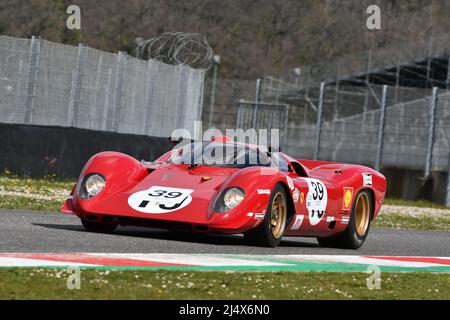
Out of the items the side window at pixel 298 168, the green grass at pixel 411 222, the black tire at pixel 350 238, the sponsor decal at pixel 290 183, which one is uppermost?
the side window at pixel 298 168

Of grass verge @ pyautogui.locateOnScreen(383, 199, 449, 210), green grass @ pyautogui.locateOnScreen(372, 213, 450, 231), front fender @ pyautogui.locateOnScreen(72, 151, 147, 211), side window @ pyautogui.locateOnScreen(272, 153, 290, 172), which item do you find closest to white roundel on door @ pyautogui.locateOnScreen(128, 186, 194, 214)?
front fender @ pyautogui.locateOnScreen(72, 151, 147, 211)

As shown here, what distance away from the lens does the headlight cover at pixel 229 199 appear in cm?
1063

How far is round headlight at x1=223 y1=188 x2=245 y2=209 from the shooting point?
10.7m

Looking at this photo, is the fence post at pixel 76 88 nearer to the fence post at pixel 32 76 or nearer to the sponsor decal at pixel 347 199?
the fence post at pixel 32 76

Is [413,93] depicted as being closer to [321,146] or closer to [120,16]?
[321,146]

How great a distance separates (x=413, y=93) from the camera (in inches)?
1225

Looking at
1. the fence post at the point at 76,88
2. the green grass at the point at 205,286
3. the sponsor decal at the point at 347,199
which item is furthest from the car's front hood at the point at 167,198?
the fence post at the point at 76,88

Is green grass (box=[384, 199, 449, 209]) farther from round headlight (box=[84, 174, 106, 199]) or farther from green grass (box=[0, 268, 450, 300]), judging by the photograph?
green grass (box=[0, 268, 450, 300])

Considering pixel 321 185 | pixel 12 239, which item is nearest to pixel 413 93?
pixel 321 185

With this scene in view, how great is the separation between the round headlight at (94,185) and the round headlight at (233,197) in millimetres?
1135

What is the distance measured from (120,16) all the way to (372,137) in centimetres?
3092

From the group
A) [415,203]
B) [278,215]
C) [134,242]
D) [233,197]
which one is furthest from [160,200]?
[415,203]

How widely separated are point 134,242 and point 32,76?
465 inches

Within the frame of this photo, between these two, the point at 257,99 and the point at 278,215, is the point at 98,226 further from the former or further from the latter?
the point at 257,99
